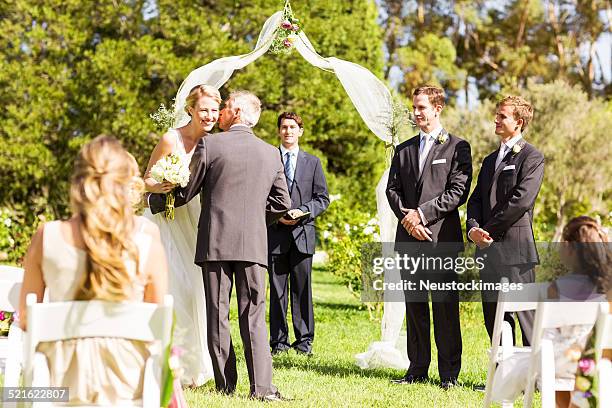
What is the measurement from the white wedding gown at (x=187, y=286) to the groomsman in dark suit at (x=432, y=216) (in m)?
1.46

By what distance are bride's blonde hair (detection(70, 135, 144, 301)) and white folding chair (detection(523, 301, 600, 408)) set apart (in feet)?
5.71

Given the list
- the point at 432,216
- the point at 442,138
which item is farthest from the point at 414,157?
the point at 432,216

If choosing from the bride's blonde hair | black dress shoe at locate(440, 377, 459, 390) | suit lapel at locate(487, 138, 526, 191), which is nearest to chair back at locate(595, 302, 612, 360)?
the bride's blonde hair

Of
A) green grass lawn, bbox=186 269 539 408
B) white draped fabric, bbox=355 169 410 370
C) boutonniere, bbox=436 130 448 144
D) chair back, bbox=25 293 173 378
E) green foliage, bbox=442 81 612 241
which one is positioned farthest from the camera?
green foliage, bbox=442 81 612 241

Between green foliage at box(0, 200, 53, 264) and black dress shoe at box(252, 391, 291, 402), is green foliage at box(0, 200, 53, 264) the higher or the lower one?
the higher one

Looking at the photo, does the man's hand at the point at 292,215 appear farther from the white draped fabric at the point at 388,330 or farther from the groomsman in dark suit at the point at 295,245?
the white draped fabric at the point at 388,330

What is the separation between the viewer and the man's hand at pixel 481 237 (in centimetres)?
595

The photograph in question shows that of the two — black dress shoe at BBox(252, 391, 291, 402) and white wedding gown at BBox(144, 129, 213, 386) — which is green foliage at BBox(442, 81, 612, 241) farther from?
black dress shoe at BBox(252, 391, 291, 402)

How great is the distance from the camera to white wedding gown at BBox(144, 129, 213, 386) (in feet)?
19.8

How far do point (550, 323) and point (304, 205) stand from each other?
419 cm

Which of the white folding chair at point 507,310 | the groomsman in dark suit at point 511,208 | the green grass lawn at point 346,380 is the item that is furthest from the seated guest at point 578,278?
the groomsman in dark suit at point 511,208

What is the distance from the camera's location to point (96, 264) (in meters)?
3.16

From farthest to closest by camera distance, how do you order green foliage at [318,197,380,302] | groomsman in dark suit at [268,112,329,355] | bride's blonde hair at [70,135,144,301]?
green foliage at [318,197,380,302]
groomsman in dark suit at [268,112,329,355]
bride's blonde hair at [70,135,144,301]

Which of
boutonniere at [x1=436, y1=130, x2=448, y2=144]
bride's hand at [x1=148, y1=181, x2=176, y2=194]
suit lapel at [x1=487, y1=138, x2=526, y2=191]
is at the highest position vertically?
boutonniere at [x1=436, y1=130, x2=448, y2=144]
